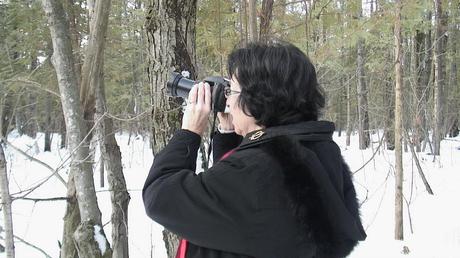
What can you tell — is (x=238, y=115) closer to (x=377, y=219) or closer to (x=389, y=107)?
(x=377, y=219)

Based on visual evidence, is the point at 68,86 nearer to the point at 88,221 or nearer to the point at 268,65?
the point at 88,221

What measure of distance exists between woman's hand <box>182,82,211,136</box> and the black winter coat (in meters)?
0.17

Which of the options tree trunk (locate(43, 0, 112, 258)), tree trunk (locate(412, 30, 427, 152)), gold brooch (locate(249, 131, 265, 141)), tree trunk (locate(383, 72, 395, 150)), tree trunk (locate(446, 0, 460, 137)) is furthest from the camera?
tree trunk (locate(446, 0, 460, 137))

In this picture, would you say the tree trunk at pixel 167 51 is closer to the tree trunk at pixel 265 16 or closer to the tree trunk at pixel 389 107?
the tree trunk at pixel 265 16

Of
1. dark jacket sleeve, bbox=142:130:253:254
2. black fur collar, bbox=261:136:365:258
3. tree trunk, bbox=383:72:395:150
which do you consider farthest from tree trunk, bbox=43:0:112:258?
tree trunk, bbox=383:72:395:150

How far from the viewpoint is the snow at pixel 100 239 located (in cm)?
303

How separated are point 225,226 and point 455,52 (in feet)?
68.3

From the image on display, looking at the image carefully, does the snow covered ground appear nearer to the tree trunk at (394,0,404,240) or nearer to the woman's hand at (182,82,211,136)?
the tree trunk at (394,0,404,240)

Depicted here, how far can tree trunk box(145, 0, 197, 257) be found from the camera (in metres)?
2.22

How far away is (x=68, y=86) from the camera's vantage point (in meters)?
2.75

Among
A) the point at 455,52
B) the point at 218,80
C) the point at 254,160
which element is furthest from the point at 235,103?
the point at 455,52

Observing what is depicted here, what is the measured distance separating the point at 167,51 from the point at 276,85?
1.14 metres

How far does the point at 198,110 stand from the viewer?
4.31ft

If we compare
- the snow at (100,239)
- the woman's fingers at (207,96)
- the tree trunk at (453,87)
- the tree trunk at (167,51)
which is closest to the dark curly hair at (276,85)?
the woman's fingers at (207,96)
